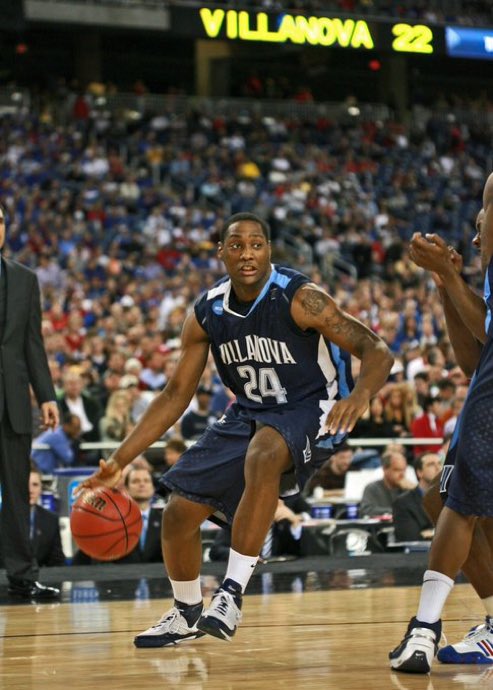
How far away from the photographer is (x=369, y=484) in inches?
391

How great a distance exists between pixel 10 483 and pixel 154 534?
6.74 feet

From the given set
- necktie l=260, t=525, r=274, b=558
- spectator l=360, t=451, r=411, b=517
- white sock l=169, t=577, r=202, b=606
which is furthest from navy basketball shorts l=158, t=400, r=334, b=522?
spectator l=360, t=451, r=411, b=517

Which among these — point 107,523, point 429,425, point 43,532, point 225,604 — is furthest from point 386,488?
point 225,604

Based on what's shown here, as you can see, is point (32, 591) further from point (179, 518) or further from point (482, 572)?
point (482, 572)

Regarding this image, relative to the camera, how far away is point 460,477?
4375 mm

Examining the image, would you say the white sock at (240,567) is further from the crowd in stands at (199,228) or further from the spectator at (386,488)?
the crowd in stands at (199,228)

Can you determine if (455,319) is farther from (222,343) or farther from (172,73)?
(172,73)

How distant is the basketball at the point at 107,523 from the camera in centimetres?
625

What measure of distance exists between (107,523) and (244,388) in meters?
1.39

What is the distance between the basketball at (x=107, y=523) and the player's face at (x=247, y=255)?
142cm

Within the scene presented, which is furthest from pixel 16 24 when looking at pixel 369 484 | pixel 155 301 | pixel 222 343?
pixel 222 343

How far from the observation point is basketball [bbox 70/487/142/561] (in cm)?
625

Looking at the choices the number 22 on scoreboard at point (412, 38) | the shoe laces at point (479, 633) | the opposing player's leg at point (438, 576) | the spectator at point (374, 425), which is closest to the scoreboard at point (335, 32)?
the number 22 on scoreboard at point (412, 38)

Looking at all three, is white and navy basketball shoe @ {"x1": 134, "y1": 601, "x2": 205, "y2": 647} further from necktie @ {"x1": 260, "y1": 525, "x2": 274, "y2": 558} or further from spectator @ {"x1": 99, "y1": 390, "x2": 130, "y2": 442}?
spectator @ {"x1": 99, "y1": 390, "x2": 130, "y2": 442}
